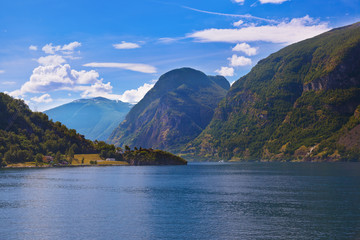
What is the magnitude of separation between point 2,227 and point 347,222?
75.1 m

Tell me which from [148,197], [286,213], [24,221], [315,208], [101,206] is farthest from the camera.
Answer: [148,197]

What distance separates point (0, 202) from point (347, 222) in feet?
328

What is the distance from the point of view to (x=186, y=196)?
132500 millimetres

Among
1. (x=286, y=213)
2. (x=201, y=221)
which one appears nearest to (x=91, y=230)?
(x=201, y=221)

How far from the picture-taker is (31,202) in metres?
116

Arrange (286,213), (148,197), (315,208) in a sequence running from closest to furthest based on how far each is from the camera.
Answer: (286,213) → (315,208) → (148,197)

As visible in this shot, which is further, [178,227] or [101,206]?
[101,206]

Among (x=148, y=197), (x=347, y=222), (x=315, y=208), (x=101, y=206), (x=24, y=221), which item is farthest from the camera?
(x=148, y=197)

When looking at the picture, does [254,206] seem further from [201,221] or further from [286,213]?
[201,221]

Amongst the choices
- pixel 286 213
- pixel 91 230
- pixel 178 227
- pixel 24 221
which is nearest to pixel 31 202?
pixel 24 221

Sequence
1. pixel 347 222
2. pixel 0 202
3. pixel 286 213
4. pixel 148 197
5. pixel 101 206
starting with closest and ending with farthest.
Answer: pixel 347 222 → pixel 286 213 → pixel 101 206 → pixel 0 202 → pixel 148 197

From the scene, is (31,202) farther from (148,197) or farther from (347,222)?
(347,222)

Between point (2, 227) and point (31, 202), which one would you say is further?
point (31, 202)

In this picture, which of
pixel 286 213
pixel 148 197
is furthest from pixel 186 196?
pixel 286 213
